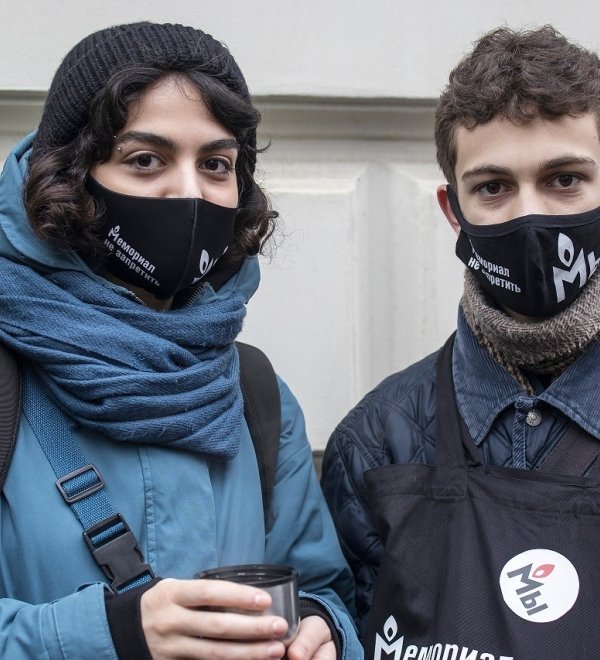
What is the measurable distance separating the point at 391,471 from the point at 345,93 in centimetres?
114

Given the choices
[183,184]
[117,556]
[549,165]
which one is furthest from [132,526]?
[549,165]

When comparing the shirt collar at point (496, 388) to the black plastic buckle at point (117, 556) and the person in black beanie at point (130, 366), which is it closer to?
the person in black beanie at point (130, 366)

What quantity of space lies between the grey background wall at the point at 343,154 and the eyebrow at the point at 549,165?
73 centimetres

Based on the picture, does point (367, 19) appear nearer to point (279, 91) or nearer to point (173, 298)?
point (279, 91)

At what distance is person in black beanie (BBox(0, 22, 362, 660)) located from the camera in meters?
1.66

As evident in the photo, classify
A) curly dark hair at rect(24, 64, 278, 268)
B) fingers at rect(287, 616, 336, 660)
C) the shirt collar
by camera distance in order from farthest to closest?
1. the shirt collar
2. curly dark hair at rect(24, 64, 278, 268)
3. fingers at rect(287, 616, 336, 660)

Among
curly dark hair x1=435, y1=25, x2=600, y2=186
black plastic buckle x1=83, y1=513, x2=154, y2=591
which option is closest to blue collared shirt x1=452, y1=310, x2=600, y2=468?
curly dark hair x1=435, y1=25, x2=600, y2=186

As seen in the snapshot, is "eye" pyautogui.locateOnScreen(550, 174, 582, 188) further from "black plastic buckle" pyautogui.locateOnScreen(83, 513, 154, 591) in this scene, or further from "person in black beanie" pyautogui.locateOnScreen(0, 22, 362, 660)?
"black plastic buckle" pyautogui.locateOnScreen(83, 513, 154, 591)

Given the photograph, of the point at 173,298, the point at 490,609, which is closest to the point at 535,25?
the point at 173,298

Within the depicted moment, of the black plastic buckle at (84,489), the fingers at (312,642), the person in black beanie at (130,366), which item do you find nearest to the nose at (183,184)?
the person in black beanie at (130,366)

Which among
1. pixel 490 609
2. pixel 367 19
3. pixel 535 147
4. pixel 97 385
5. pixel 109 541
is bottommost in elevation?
pixel 490 609

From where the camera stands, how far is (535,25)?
2.80m

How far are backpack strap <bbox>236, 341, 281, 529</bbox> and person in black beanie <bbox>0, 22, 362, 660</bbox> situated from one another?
0.02m

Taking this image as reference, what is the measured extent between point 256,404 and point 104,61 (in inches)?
27.9
